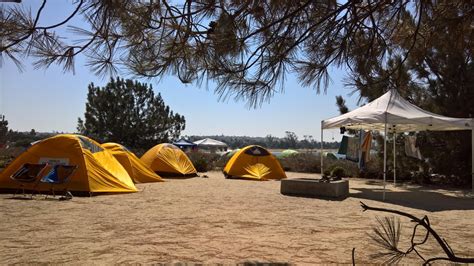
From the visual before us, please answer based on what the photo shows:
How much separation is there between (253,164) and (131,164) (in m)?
4.62

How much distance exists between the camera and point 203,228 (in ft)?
21.4

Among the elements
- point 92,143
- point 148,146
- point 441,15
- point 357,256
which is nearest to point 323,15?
point 441,15

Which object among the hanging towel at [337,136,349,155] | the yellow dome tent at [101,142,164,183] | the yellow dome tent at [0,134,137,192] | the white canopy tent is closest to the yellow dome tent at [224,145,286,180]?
the yellow dome tent at [101,142,164,183]

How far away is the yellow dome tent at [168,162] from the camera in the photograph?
16453mm

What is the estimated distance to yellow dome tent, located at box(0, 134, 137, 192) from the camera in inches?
402

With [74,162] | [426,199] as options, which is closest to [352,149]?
[426,199]

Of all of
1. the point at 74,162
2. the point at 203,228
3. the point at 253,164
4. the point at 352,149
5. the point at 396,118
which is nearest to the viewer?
the point at 203,228

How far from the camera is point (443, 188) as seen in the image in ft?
48.0

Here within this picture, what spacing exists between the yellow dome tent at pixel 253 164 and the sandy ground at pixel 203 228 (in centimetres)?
550

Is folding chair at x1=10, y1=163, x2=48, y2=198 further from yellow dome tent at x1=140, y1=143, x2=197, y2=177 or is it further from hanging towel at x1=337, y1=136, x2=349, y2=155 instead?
hanging towel at x1=337, y1=136, x2=349, y2=155

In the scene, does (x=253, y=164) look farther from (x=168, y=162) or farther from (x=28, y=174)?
(x=28, y=174)

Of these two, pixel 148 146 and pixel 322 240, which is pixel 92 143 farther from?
pixel 148 146

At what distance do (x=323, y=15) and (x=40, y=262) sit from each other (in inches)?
147

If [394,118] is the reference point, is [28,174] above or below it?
below
